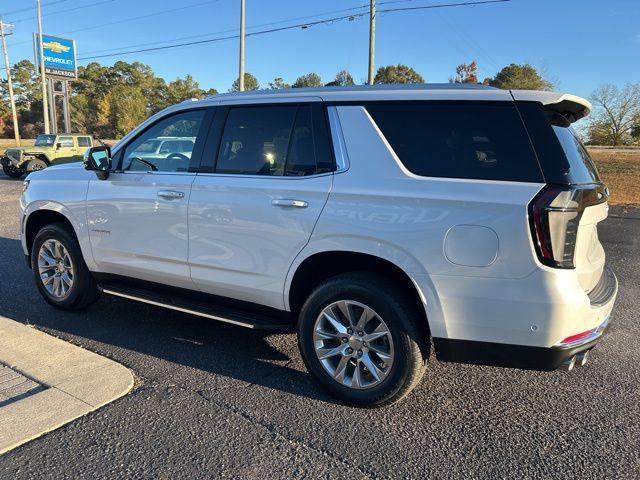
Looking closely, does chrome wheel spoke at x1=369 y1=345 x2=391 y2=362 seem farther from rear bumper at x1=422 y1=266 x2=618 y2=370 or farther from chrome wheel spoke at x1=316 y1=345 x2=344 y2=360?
rear bumper at x1=422 y1=266 x2=618 y2=370

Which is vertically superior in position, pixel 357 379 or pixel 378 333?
pixel 378 333

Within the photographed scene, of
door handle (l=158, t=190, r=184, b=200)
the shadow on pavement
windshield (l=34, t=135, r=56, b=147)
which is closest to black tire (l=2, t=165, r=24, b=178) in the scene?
windshield (l=34, t=135, r=56, b=147)

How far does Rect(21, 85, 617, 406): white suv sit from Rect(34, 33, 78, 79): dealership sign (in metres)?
36.9

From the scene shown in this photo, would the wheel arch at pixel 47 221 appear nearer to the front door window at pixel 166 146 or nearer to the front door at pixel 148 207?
the front door at pixel 148 207

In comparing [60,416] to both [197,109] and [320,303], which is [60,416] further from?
[197,109]

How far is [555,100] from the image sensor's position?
2.70 m

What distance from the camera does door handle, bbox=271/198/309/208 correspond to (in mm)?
3158

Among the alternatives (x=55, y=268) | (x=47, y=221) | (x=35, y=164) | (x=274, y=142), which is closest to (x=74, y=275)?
(x=55, y=268)

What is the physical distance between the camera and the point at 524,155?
104 inches

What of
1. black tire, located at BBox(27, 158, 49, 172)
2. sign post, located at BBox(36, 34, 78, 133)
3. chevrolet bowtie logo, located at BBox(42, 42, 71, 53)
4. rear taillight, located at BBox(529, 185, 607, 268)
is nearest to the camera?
rear taillight, located at BBox(529, 185, 607, 268)

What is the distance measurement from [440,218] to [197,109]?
2.16m

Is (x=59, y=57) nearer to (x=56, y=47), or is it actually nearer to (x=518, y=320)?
(x=56, y=47)

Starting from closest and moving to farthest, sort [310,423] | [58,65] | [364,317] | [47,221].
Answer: [310,423]
[364,317]
[47,221]
[58,65]

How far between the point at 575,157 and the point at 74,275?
13.2ft
